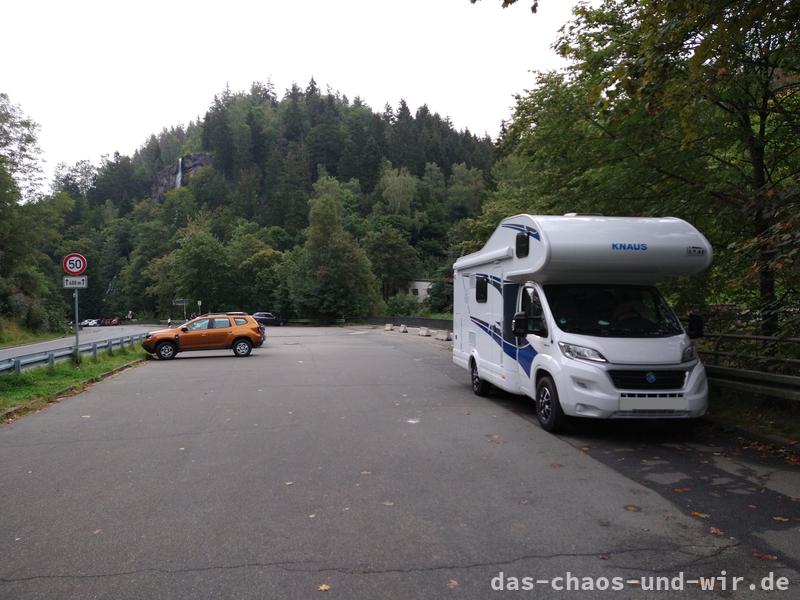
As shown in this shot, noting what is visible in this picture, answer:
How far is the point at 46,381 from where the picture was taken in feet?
45.9

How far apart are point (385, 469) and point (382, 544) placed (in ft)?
6.83

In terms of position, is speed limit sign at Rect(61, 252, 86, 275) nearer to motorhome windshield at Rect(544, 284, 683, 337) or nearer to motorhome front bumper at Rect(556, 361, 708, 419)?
motorhome windshield at Rect(544, 284, 683, 337)

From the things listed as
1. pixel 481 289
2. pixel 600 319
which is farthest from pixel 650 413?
pixel 481 289

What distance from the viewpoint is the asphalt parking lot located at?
399 centimetres

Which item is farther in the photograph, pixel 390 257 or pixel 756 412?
pixel 390 257

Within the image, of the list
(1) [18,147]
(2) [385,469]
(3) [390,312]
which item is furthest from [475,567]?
(3) [390,312]

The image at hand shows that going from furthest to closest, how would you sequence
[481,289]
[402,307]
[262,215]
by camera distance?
1. [262,215]
2. [402,307]
3. [481,289]

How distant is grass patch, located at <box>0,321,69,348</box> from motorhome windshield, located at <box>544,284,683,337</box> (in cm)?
4295

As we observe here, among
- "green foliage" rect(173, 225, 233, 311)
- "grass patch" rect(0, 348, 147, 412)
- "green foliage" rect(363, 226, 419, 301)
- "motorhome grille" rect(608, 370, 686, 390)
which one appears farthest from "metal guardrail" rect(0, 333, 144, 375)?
"green foliage" rect(363, 226, 419, 301)

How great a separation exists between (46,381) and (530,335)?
11.0 meters

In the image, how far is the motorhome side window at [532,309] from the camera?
8.84m

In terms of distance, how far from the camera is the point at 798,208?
22.6ft

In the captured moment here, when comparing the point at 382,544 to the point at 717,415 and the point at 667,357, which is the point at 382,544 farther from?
the point at 717,415

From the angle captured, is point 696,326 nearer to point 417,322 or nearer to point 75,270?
point 75,270
